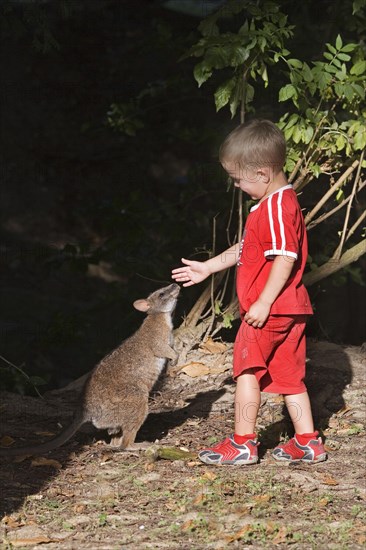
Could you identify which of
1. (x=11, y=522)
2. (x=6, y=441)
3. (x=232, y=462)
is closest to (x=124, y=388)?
(x=232, y=462)

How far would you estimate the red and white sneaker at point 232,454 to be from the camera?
515cm

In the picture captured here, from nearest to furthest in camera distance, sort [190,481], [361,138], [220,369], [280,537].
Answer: [280,537], [190,481], [361,138], [220,369]

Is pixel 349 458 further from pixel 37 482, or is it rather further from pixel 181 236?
pixel 181 236

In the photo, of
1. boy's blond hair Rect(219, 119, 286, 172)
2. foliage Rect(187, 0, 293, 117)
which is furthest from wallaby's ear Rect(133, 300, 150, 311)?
foliage Rect(187, 0, 293, 117)

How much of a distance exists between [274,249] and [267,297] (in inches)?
10.8

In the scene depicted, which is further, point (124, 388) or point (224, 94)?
point (224, 94)

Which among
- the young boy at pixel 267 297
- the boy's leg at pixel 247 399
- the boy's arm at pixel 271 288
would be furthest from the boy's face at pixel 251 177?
the boy's leg at pixel 247 399

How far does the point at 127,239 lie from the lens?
827 centimetres

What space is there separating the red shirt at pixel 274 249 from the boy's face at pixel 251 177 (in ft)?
0.26

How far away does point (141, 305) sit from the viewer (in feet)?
19.5

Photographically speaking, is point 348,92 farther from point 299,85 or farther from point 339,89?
point 299,85

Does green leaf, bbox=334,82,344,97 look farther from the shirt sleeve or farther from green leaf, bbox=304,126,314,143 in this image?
the shirt sleeve

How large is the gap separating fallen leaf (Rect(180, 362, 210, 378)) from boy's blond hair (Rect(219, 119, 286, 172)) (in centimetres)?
220

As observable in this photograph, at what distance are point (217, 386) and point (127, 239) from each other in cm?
218
